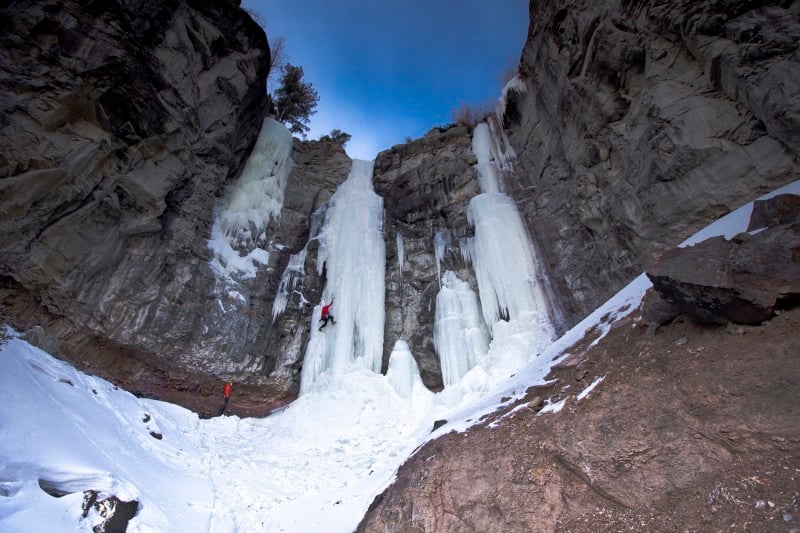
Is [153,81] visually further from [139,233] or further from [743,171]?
[743,171]

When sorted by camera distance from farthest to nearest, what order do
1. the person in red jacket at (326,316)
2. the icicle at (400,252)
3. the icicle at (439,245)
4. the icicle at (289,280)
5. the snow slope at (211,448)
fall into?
the icicle at (400,252) < the icicle at (439,245) < the icicle at (289,280) < the person in red jacket at (326,316) < the snow slope at (211,448)

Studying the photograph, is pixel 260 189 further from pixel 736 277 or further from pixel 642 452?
pixel 642 452

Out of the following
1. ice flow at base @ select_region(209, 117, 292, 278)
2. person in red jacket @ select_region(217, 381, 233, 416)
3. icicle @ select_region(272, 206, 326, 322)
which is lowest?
person in red jacket @ select_region(217, 381, 233, 416)

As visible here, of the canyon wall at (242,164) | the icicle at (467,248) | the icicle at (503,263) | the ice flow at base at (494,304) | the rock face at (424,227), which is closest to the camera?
the canyon wall at (242,164)

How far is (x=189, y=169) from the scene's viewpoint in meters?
12.1

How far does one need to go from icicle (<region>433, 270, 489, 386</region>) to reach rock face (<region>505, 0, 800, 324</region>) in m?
2.51

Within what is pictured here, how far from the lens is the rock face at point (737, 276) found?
11.4ft

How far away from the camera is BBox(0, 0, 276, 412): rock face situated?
28.7 feet

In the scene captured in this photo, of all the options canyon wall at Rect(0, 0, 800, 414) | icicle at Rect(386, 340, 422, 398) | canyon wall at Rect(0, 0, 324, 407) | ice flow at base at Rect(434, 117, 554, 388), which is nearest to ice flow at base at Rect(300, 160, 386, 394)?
icicle at Rect(386, 340, 422, 398)

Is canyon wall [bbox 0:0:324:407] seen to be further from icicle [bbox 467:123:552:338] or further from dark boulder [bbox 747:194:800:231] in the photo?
dark boulder [bbox 747:194:800:231]

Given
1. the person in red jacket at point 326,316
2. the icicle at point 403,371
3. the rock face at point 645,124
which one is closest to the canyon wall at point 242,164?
the rock face at point 645,124

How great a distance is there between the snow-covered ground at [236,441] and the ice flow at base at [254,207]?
16.1ft

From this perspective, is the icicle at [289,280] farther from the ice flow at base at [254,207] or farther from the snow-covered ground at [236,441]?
the snow-covered ground at [236,441]

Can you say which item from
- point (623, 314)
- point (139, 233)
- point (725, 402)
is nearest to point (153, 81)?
point (139, 233)
